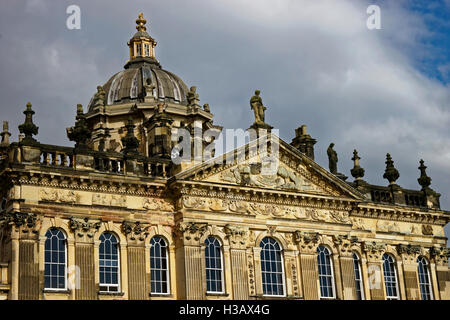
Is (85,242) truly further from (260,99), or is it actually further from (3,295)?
(260,99)

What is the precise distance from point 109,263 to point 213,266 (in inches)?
175

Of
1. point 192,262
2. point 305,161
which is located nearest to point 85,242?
point 192,262

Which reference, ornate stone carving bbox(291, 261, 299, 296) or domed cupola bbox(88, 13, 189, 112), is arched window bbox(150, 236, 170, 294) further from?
domed cupola bbox(88, 13, 189, 112)

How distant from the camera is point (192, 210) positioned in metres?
32.7

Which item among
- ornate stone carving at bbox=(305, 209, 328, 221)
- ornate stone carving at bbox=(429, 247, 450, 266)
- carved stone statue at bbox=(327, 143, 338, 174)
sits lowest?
ornate stone carving at bbox=(429, 247, 450, 266)

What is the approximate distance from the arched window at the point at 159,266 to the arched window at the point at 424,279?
13853mm

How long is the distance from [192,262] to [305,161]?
743 centimetres

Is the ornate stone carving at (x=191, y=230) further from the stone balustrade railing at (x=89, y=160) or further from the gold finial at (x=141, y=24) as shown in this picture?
the gold finial at (x=141, y=24)

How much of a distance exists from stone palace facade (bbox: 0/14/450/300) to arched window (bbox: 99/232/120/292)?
41 mm

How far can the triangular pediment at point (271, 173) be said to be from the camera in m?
33.5

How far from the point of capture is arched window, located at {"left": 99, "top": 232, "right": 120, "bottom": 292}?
30.9 metres

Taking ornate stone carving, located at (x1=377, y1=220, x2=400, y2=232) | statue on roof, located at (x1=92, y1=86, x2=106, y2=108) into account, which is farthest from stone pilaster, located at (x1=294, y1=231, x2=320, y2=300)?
statue on roof, located at (x1=92, y1=86, x2=106, y2=108)

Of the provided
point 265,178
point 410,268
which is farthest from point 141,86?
point 410,268

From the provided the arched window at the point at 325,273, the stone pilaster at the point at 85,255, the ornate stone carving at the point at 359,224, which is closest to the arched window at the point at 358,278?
the ornate stone carving at the point at 359,224
